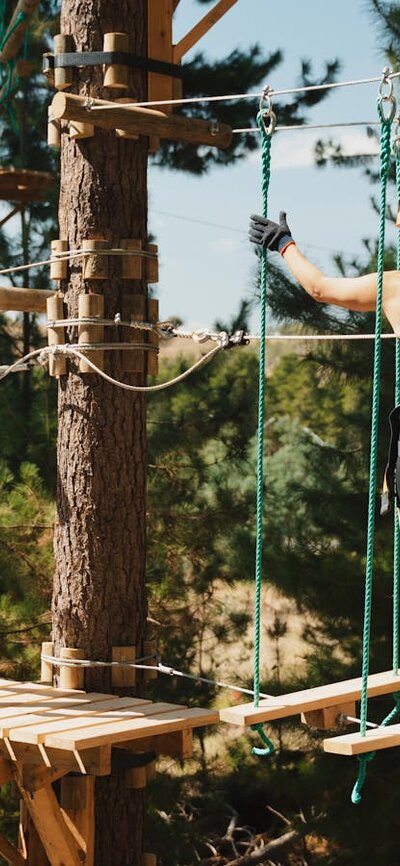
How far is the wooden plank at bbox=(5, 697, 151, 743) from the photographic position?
11.1ft

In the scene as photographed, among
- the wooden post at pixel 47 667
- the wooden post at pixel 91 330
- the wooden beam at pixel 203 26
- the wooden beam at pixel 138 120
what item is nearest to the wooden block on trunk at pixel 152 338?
the wooden post at pixel 91 330

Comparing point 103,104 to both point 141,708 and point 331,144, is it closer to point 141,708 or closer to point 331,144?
point 141,708

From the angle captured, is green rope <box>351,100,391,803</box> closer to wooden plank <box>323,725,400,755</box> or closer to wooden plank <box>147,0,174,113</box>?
wooden plank <box>323,725,400,755</box>

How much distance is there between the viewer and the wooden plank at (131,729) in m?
3.24

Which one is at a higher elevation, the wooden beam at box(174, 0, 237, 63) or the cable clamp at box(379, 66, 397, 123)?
the wooden beam at box(174, 0, 237, 63)

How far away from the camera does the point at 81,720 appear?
3.48m

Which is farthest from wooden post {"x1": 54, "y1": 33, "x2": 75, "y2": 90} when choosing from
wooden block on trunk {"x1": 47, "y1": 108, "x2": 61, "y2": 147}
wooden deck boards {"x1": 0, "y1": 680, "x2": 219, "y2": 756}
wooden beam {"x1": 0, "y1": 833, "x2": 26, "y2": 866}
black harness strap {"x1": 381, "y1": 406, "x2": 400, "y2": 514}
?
wooden beam {"x1": 0, "y1": 833, "x2": 26, "y2": 866}

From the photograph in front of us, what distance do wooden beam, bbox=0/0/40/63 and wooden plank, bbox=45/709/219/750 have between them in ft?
9.24

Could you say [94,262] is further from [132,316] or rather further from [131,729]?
[131,729]

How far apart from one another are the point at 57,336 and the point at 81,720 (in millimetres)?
1224

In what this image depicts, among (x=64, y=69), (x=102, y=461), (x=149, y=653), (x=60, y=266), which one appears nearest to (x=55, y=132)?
(x=64, y=69)

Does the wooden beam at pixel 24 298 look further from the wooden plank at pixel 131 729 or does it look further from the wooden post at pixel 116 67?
the wooden plank at pixel 131 729

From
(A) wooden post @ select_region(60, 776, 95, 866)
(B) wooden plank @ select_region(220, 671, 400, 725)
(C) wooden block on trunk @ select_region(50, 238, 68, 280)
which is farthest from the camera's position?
(C) wooden block on trunk @ select_region(50, 238, 68, 280)

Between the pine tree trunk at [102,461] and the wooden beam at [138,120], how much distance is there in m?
0.12
